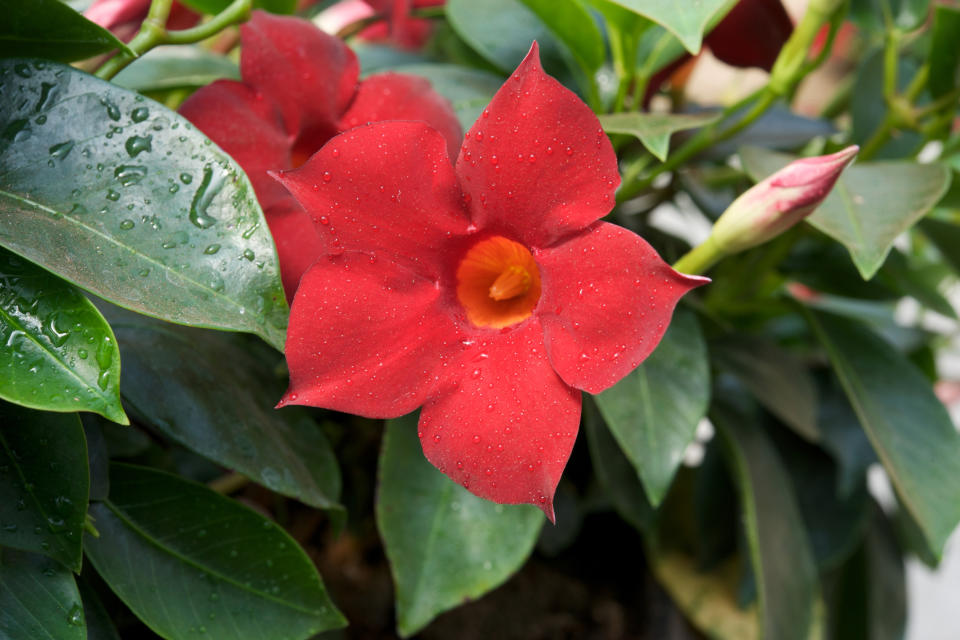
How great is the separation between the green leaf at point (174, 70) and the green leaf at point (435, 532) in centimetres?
28

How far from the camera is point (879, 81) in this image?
0.65m

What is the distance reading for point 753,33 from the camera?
1.82 feet

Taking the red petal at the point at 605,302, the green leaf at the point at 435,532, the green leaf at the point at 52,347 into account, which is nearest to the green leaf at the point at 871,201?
the red petal at the point at 605,302

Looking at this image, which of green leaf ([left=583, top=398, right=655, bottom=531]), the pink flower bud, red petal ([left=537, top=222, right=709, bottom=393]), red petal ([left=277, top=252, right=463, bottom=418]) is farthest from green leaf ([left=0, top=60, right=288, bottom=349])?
green leaf ([left=583, top=398, right=655, bottom=531])

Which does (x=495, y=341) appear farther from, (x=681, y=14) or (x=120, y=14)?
(x=120, y=14)

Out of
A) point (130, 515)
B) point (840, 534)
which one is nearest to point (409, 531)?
point (130, 515)

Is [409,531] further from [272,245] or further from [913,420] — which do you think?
[913,420]

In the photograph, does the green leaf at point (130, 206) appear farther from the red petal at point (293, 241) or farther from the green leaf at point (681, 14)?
the green leaf at point (681, 14)

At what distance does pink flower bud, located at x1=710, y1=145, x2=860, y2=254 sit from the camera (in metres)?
0.33

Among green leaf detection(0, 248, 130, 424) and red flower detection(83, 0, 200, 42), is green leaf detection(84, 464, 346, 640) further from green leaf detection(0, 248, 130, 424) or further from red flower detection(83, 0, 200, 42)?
red flower detection(83, 0, 200, 42)

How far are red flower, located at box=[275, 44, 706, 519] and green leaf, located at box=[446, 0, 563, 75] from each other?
0.31m

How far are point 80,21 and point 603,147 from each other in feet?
0.84

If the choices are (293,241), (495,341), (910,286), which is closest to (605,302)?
(495,341)

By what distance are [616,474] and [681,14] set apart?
400 mm
